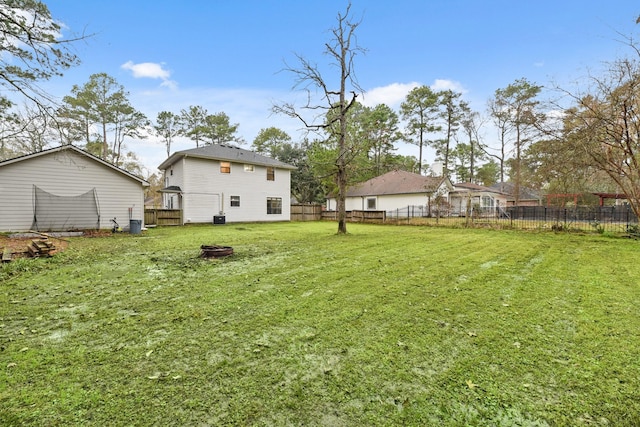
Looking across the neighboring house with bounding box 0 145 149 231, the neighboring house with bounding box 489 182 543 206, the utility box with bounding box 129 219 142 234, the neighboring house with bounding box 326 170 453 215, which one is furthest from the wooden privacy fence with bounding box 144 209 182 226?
the neighboring house with bounding box 489 182 543 206

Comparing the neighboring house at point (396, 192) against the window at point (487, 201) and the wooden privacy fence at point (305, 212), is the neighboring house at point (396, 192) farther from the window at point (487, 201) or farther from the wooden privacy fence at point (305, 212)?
the wooden privacy fence at point (305, 212)

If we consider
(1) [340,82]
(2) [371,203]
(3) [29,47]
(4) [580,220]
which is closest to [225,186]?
(1) [340,82]

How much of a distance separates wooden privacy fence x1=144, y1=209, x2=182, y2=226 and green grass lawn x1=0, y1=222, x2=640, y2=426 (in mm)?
11053

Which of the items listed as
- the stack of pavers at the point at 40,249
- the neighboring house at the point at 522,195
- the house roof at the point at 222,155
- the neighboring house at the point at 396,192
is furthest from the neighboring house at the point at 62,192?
the neighboring house at the point at 522,195

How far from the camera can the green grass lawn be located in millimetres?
1722

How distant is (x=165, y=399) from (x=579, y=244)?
38.5 ft

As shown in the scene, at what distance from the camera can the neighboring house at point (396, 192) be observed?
899 inches

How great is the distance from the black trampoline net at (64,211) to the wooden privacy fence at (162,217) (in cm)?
297

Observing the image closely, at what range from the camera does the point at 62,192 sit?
12.0 meters

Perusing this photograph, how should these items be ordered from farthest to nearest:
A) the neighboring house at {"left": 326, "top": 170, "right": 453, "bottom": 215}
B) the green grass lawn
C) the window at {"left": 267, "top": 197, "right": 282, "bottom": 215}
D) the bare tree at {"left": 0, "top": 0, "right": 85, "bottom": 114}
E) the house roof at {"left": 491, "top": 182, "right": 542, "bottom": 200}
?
1. the house roof at {"left": 491, "top": 182, "right": 542, "bottom": 200}
2. the neighboring house at {"left": 326, "top": 170, "right": 453, "bottom": 215}
3. the window at {"left": 267, "top": 197, "right": 282, "bottom": 215}
4. the bare tree at {"left": 0, "top": 0, "right": 85, "bottom": 114}
5. the green grass lawn

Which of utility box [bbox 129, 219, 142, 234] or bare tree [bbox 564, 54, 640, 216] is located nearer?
bare tree [bbox 564, 54, 640, 216]

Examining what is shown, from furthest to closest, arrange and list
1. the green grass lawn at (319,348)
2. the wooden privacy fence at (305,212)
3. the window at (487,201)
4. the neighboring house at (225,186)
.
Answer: the window at (487,201), the wooden privacy fence at (305,212), the neighboring house at (225,186), the green grass lawn at (319,348)

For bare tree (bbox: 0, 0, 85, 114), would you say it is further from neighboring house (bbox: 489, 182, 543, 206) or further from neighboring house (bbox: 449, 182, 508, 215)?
neighboring house (bbox: 489, 182, 543, 206)

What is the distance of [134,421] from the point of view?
160 cm
